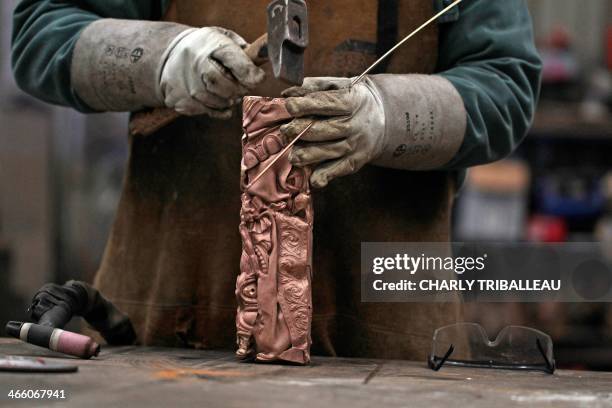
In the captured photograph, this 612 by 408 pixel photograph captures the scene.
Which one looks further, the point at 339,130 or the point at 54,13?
the point at 54,13

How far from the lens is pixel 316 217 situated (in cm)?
268

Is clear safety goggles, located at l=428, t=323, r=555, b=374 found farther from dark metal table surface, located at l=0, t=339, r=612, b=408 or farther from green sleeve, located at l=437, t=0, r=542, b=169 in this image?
green sleeve, located at l=437, t=0, r=542, b=169

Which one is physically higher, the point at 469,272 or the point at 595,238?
the point at 595,238

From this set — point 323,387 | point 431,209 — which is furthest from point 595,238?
point 323,387

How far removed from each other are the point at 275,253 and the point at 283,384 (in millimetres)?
384

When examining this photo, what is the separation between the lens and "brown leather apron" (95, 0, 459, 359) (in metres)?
2.66

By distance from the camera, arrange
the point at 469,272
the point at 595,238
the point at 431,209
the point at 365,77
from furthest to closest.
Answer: the point at 595,238, the point at 431,209, the point at 469,272, the point at 365,77

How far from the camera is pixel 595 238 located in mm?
5512

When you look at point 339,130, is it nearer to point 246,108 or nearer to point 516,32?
point 246,108

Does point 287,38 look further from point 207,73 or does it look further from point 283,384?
point 283,384

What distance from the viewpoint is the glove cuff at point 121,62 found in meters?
2.45

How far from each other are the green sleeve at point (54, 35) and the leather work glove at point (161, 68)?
0.14 feet

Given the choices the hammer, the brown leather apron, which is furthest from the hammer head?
the brown leather apron

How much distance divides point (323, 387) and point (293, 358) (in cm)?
33
